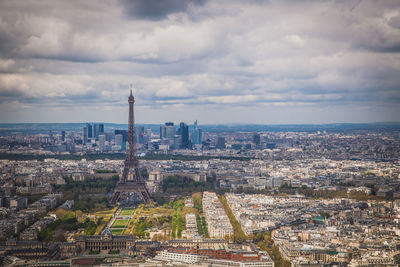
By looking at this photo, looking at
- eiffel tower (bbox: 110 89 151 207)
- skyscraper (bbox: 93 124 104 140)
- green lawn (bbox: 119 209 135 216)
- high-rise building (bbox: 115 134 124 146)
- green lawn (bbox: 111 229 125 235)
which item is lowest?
green lawn (bbox: 119 209 135 216)

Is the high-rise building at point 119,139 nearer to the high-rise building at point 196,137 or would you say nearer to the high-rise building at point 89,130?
the high-rise building at point 89,130

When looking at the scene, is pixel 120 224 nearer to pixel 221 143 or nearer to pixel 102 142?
pixel 102 142

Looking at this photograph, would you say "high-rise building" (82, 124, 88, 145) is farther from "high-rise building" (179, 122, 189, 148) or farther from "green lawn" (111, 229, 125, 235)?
"green lawn" (111, 229, 125, 235)

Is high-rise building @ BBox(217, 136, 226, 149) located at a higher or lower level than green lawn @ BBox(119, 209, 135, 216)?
higher

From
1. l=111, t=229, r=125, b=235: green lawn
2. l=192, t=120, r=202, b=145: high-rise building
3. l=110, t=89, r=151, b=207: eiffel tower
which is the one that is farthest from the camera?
l=192, t=120, r=202, b=145: high-rise building

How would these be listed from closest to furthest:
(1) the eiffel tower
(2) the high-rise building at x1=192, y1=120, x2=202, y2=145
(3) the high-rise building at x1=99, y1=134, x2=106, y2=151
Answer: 1. (1) the eiffel tower
2. (3) the high-rise building at x1=99, y1=134, x2=106, y2=151
3. (2) the high-rise building at x1=192, y1=120, x2=202, y2=145

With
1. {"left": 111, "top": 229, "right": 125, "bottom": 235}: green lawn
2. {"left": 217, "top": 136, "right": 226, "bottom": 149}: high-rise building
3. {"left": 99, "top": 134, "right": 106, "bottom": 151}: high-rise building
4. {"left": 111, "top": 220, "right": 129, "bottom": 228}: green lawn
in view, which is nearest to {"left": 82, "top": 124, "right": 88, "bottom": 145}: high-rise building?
{"left": 99, "top": 134, "right": 106, "bottom": 151}: high-rise building

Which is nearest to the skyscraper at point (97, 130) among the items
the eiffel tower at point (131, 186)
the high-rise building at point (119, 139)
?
the high-rise building at point (119, 139)

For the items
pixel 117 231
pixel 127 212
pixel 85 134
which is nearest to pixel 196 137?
pixel 85 134

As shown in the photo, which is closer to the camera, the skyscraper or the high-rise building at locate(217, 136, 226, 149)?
the high-rise building at locate(217, 136, 226, 149)

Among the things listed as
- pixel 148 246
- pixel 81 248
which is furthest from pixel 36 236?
pixel 148 246
